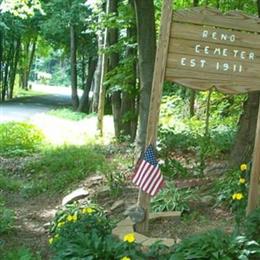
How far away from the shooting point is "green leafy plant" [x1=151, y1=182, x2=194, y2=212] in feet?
22.3

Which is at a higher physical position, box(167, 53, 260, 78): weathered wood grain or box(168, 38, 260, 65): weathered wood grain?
box(168, 38, 260, 65): weathered wood grain

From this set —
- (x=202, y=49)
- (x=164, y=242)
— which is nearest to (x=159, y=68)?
(x=202, y=49)

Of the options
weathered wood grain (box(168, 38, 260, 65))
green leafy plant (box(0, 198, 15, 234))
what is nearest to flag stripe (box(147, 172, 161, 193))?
weathered wood grain (box(168, 38, 260, 65))

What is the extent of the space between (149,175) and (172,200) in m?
1.26

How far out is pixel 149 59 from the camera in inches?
334

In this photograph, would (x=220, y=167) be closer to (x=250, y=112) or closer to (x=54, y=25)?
(x=250, y=112)

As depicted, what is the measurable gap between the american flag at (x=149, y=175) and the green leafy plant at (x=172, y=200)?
101 cm

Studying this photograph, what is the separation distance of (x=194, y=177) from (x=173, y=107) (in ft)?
30.3

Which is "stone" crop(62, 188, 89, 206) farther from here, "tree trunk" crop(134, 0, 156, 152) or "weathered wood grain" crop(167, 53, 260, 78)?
"weathered wood grain" crop(167, 53, 260, 78)

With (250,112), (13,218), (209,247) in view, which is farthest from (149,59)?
(209,247)

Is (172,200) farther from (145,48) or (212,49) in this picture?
(145,48)

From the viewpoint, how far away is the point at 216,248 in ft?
15.1

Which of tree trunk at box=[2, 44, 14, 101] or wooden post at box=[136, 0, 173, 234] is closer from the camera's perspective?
wooden post at box=[136, 0, 173, 234]

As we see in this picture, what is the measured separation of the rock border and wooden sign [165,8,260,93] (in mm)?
1742
